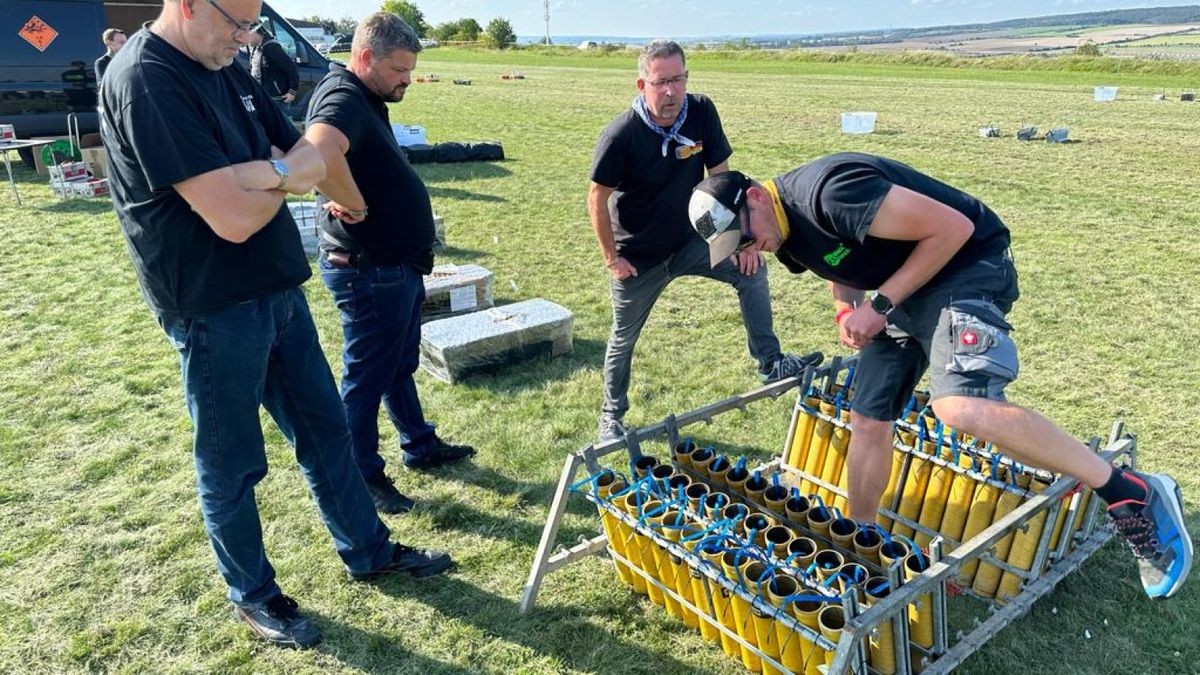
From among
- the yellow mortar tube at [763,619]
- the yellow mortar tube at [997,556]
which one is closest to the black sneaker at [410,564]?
the yellow mortar tube at [763,619]

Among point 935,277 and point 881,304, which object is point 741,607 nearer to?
point 881,304

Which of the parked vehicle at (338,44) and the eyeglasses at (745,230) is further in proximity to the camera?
the parked vehicle at (338,44)

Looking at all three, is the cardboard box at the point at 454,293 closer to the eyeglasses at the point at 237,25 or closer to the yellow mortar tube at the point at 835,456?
the yellow mortar tube at the point at 835,456

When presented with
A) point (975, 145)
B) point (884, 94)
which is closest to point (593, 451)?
point (975, 145)

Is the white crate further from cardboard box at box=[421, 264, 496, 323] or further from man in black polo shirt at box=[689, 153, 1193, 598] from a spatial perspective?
man in black polo shirt at box=[689, 153, 1193, 598]

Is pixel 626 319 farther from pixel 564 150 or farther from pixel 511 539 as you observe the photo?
pixel 564 150

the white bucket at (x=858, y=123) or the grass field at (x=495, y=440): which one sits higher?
the white bucket at (x=858, y=123)

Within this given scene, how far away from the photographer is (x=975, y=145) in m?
15.9

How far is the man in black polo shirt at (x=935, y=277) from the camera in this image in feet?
9.05

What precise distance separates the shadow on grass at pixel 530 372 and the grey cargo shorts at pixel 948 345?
8.62 feet

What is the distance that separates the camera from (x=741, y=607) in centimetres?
285

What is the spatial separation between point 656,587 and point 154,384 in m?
4.09

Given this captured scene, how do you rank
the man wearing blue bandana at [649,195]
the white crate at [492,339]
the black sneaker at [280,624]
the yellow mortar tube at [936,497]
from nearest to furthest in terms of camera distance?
the black sneaker at [280,624]
the yellow mortar tube at [936,497]
the man wearing blue bandana at [649,195]
the white crate at [492,339]

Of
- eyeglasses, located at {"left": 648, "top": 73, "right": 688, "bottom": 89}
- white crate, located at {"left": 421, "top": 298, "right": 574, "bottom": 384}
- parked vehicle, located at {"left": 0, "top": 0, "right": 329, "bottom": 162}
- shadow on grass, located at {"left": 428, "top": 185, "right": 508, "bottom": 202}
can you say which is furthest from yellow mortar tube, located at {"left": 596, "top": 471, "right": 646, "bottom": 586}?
parked vehicle, located at {"left": 0, "top": 0, "right": 329, "bottom": 162}
